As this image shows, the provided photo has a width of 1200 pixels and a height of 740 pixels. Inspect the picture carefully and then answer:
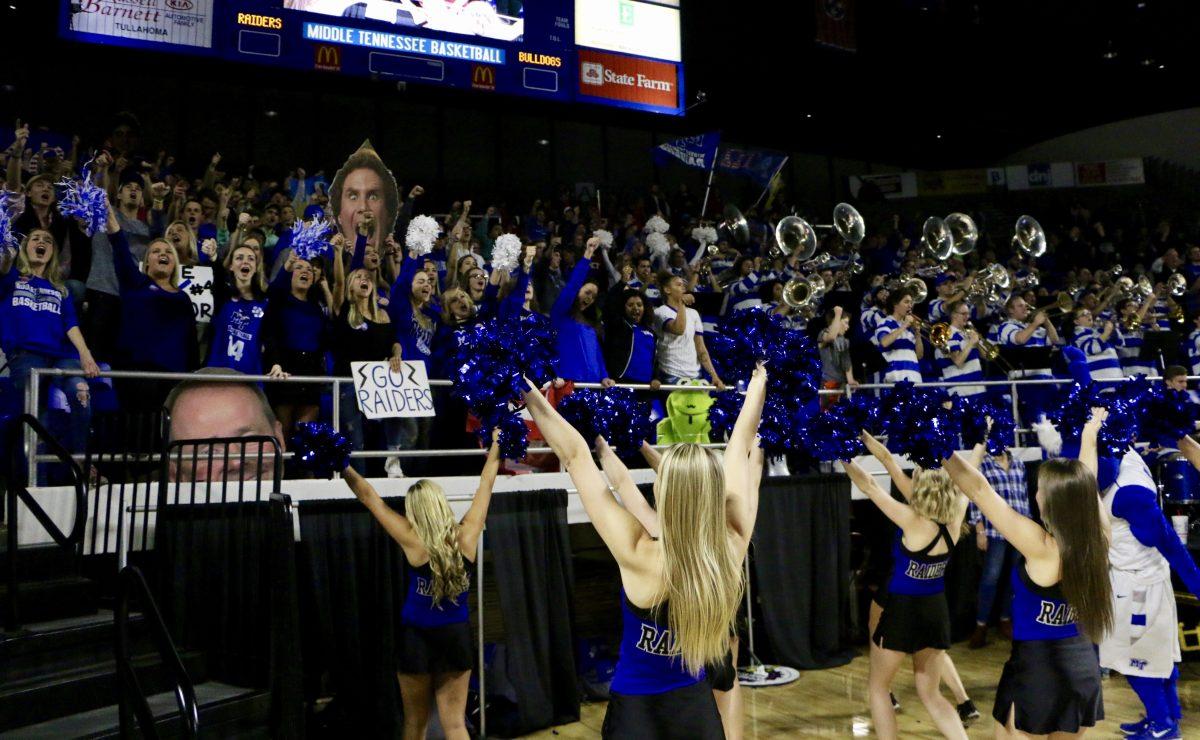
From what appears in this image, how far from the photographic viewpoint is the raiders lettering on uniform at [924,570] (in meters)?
5.53

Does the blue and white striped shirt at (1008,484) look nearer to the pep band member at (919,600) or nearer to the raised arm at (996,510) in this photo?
the pep band member at (919,600)

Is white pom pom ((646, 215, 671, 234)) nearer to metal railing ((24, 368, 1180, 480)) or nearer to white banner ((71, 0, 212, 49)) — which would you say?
metal railing ((24, 368, 1180, 480))

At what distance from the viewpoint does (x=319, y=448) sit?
4.44 m

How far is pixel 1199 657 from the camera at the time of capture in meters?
7.89

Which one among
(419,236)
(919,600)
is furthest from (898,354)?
(419,236)

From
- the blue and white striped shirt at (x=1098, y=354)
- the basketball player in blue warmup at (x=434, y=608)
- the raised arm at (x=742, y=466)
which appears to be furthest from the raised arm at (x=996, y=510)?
the blue and white striped shirt at (x=1098, y=354)

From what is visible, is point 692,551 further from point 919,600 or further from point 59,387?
point 59,387

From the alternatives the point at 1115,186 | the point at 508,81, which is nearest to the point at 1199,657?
the point at 508,81

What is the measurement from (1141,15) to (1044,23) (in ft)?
5.46

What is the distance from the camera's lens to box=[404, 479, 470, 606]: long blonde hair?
5.01 meters

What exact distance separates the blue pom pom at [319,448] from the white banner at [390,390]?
5.31 feet

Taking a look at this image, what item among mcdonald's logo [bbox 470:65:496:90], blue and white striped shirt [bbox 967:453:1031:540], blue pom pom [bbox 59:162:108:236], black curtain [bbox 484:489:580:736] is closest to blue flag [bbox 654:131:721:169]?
mcdonald's logo [bbox 470:65:496:90]

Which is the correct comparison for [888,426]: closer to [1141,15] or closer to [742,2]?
[742,2]

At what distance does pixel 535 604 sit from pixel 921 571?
2.58 metres
